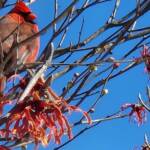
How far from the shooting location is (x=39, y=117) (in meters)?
2.18

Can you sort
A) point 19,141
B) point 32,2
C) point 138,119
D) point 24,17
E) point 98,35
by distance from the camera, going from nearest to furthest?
point 19,141 → point 98,35 → point 32,2 → point 138,119 → point 24,17

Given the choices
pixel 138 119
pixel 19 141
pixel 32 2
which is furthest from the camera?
pixel 138 119

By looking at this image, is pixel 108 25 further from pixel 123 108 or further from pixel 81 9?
pixel 123 108

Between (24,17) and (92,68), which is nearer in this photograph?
(92,68)

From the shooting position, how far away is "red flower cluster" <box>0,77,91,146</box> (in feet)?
6.91

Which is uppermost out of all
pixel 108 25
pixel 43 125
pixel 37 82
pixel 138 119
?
pixel 108 25

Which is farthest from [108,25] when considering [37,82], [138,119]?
[138,119]

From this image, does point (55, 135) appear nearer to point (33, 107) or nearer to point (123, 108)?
point (33, 107)

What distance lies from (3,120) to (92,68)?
2.36 feet

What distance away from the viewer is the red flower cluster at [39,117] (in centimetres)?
211

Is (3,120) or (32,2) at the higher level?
(32,2)

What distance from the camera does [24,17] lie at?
5586 millimetres

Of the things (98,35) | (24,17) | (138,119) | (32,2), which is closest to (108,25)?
(98,35)

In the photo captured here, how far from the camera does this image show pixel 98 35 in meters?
2.68
